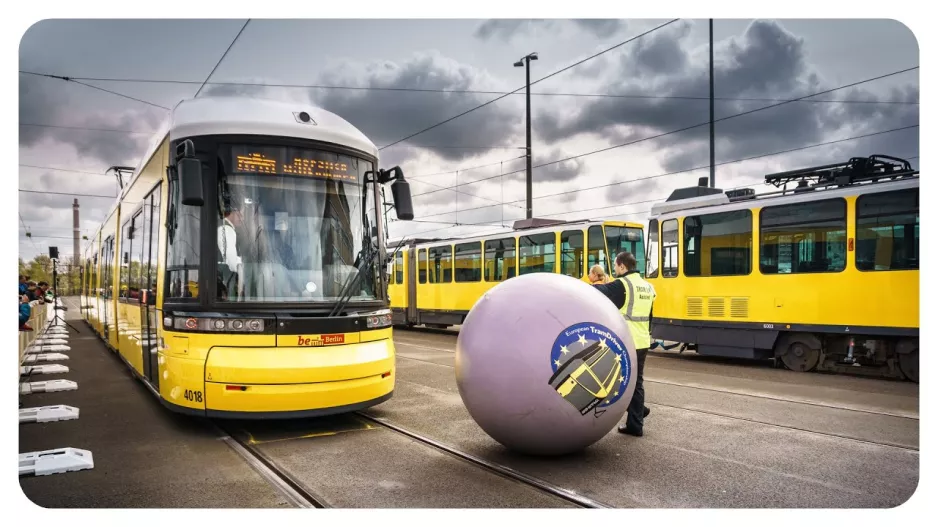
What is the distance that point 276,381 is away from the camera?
669cm

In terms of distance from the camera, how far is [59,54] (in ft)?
20.6

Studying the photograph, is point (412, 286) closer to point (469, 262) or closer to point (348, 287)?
point (469, 262)

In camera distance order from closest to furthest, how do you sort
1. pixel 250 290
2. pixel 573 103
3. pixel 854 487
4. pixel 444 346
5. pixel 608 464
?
pixel 854 487 → pixel 608 464 → pixel 250 290 → pixel 573 103 → pixel 444 346

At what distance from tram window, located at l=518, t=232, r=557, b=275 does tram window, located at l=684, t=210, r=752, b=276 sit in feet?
15.8

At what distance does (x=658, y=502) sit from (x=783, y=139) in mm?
5878

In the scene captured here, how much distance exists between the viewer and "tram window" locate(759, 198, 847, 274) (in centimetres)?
1214

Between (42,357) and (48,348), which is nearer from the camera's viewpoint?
(42,357)

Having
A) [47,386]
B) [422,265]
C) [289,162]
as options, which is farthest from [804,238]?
[422,265]

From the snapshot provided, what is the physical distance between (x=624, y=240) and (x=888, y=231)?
23.8ft

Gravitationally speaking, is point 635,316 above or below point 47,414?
above

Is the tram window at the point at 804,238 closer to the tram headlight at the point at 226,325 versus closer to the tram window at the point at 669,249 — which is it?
the tram window at the point at 669,249

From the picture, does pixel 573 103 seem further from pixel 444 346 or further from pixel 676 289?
pixel 444 346

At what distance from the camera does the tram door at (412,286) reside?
25.7 m

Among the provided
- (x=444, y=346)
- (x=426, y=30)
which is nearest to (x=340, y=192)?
(x=426, y=30)
